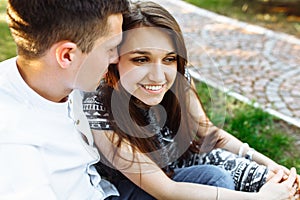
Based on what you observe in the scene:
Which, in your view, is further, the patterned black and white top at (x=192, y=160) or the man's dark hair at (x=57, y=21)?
the patterned black and white top at (x=192, y=160)

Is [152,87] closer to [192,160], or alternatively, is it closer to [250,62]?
[192,160]

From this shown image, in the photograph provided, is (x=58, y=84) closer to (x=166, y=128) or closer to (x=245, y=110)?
(x=166, y=128)

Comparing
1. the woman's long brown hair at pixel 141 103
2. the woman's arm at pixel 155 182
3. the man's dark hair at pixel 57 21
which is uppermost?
the man's dark hair at pixel 57 21

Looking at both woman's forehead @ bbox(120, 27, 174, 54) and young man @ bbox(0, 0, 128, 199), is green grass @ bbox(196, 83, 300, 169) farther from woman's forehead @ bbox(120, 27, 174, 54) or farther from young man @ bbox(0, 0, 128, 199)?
young man @ bbox(0, 0, 128, 199)

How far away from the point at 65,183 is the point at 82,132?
0.19m

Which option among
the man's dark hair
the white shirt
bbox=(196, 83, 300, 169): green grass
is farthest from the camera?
bbox=(196, 83, 300, 169): green grass

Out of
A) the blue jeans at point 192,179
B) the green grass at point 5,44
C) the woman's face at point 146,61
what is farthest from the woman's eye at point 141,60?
the green grass at point 5,44

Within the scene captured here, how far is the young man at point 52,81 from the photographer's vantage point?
Result: 1.48 metres

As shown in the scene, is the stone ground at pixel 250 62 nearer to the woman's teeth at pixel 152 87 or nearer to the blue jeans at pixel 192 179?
the blue jeans at pixel 192 179

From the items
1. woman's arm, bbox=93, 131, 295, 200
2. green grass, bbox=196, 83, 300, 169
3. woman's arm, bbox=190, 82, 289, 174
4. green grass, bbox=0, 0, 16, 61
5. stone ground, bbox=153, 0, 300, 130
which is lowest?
green grass, bbox=0, 0, 16, 61

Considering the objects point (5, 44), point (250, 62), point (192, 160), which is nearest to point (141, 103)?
point (192, 160)

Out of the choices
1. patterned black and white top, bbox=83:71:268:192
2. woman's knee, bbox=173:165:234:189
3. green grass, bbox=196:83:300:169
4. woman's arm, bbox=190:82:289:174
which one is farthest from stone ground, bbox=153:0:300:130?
woman's knee, bbox=173:165:234:189

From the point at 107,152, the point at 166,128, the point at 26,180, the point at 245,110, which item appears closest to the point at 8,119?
the point at 26,180

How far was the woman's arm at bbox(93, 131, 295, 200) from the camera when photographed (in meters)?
1.77
